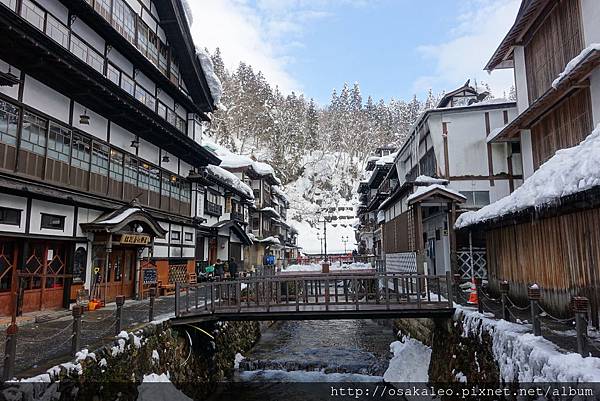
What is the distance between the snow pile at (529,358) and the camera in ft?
18.5

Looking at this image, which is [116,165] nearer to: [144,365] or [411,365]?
[144,365]

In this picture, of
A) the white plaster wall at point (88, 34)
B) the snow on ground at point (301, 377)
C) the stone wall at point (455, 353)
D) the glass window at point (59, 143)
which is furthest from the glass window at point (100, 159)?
the stone wall at point (455, 353)

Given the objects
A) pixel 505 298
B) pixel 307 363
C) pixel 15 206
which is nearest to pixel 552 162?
pixel 505 298

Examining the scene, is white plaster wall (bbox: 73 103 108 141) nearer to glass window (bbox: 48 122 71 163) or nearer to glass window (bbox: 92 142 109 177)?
glass window (bbox: 92 142 109 177)

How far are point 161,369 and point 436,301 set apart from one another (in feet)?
30.5

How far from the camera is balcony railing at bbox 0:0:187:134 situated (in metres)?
12.1

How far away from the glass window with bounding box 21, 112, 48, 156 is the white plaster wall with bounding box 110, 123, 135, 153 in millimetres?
3989

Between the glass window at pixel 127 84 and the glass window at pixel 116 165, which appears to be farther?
the glass window at pixel 127 84

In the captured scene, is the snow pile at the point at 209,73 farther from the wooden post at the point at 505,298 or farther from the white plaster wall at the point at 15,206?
the wooden post at the point at 505,298

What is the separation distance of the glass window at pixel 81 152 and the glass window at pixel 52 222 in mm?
2038

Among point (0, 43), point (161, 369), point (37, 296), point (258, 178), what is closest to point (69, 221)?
point (37, 296)

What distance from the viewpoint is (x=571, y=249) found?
30.4 feet

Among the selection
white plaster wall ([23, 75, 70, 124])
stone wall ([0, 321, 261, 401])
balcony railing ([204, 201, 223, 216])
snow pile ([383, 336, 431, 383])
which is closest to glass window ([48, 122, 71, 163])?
white plaster wall ([23, 75, 70, 124])

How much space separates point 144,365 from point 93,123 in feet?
33.8
